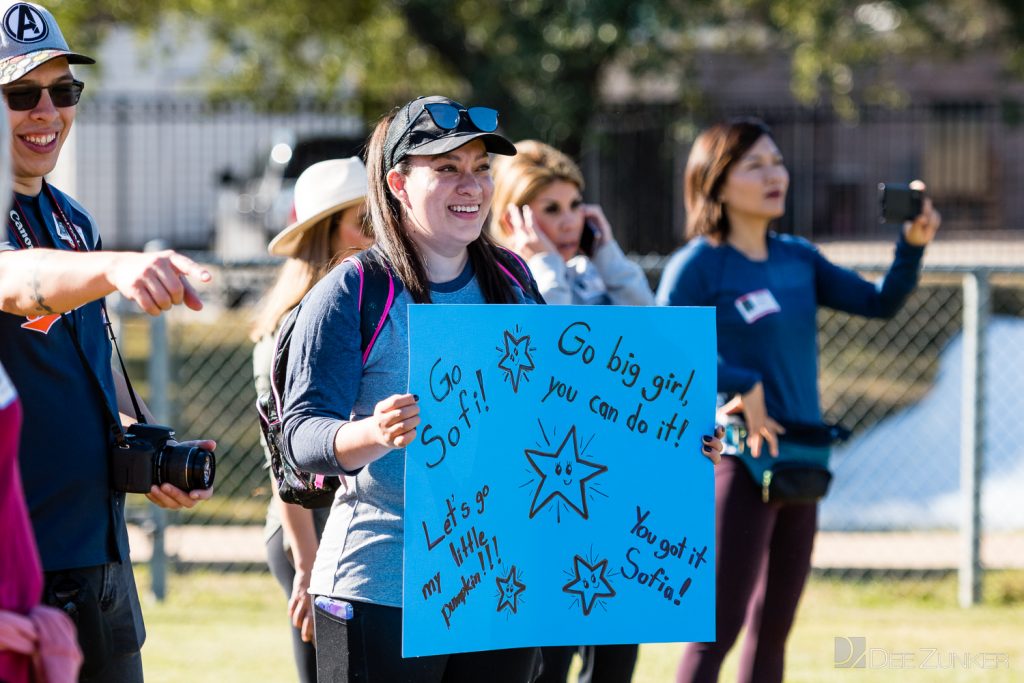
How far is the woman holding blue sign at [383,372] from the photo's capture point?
2.86 meters

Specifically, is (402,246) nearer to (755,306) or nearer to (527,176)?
(527,176)

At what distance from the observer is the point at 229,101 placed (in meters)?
17.8

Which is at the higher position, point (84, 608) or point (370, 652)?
point (84, 608)

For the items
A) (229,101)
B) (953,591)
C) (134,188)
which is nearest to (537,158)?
(953,591)

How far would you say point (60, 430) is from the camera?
9.02 ft

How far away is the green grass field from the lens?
5711 mm

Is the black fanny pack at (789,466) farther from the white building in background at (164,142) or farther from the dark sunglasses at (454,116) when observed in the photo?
the white building in background at (164,142)

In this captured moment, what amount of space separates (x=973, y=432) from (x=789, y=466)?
306cm

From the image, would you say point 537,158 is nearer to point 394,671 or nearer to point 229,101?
point 394,671

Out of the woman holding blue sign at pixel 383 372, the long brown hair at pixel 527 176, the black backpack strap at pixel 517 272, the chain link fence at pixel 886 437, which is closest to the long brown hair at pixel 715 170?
the long brown hair at pixel 527 176

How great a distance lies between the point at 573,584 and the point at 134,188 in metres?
21.0

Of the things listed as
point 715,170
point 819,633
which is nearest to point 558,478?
point 715,170
